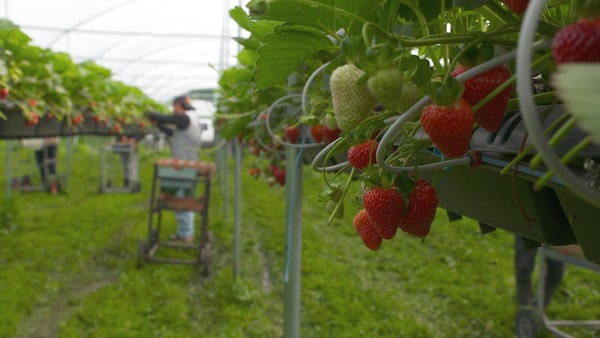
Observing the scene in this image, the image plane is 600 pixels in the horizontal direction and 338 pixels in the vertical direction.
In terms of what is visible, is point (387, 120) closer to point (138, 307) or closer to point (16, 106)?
point (16, 106)

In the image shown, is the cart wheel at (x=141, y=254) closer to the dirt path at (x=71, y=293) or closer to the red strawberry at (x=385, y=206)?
the dirt path at (x=71, y=293)

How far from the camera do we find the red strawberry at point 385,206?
43cm

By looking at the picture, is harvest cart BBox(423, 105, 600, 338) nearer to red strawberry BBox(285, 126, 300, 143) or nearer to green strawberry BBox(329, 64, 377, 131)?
green strawberry BBox(329, 64, 377, 131)

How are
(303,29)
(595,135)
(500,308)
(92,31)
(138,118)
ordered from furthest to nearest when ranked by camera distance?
(92,31) < (138,118) < (500,308) < (303,29) < (595,135)

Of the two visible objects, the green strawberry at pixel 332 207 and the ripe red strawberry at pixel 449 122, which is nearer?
the ripe red strawberry at pixel 449 122

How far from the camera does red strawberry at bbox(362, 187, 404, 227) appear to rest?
43 centimetres

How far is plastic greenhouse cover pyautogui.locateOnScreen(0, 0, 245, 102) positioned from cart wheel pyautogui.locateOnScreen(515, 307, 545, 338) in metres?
3.91

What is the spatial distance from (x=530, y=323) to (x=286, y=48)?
2937 mm

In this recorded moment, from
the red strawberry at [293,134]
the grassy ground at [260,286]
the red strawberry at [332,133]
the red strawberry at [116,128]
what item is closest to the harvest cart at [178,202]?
the grassy ground at [260,286]

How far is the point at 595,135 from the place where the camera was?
0.54 ft

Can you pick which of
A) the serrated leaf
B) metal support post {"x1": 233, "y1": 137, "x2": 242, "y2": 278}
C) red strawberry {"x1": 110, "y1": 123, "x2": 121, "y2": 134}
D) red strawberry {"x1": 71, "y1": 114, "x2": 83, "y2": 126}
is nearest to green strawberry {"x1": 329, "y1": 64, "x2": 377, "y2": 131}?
the serrated leaf

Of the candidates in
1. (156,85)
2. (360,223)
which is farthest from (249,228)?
(156,85)

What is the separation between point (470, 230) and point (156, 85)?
479 inches

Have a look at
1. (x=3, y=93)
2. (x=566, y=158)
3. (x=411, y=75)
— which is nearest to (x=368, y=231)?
(x=411, y=75)
